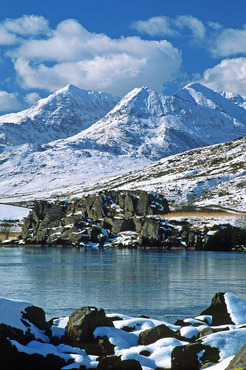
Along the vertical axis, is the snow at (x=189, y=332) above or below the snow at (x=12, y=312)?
below

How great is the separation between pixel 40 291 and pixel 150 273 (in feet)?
56.5

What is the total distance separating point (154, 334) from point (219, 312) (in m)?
5.22

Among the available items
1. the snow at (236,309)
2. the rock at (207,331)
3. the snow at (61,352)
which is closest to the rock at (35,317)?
the snow at (61,352)

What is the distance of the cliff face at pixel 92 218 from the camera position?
11812 centimetres

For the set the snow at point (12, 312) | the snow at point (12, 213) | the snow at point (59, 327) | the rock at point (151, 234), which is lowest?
the snow at point (59, 327)

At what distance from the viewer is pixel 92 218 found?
436ft

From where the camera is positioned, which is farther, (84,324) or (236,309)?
(236,309)

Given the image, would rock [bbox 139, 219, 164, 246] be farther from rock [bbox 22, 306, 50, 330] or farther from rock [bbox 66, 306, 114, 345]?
rock [bbox 22, 306, 50, 330]

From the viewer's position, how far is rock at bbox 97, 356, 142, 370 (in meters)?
15.3

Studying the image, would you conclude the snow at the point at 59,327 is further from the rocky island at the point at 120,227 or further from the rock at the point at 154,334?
the rocky island at the point at 120,227

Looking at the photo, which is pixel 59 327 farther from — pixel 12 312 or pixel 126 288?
pixel 126 288

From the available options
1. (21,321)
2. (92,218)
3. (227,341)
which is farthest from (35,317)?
(92,218)

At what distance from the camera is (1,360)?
1477 centimetres

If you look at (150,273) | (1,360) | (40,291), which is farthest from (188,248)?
(1,360)
